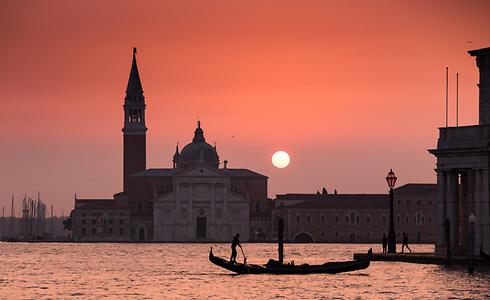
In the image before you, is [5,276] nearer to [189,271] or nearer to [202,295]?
[189,271]

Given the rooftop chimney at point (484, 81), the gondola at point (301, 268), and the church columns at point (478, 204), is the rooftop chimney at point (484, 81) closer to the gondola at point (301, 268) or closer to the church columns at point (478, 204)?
the church columns at point (478, 204)

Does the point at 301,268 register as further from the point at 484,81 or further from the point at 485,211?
the point at 484,81

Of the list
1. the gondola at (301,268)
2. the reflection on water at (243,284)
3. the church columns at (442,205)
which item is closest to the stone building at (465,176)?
the church columns at (442,205)

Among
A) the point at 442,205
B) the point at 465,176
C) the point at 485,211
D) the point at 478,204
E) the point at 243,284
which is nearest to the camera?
the point at 243,284

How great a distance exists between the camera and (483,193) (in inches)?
3034

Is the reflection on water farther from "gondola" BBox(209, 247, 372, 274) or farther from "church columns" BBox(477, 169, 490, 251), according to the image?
"church columns" BBox(477, 169, 490, 251)

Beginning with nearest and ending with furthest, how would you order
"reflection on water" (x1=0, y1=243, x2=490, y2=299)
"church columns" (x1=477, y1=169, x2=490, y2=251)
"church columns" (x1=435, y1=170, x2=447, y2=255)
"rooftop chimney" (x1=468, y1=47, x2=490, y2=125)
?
"reflection on water" (x1=0, y1=243, x2=490, y2=299) → "church columns" (x1=477, y1=169, x2=490, y2=251) → "church columns" (x1=435, y1=170, x2=447, y2=255) → "rooftop chimney" (x1=468, y1=47, x2=490, y2=125)

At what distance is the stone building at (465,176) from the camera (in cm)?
7725

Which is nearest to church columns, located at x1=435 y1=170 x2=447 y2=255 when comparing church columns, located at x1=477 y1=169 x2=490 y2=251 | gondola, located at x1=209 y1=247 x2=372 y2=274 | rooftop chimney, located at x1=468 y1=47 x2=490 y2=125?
church columns, located at x1=477 y1=169 x2=490 y2=251

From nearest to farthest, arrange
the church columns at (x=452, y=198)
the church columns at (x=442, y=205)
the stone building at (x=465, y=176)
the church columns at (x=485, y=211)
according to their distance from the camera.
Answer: the church columns at (x=485, y=211)
the stone building at (x=465, y=176)
the church columns at (x=452, y=198)
the church columns at (x=442, y=205)

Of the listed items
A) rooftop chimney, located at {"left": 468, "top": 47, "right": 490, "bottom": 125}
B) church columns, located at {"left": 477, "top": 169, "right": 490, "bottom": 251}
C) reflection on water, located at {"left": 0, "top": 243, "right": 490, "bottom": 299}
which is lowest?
reflection on water, located at {"left": 0, "top": 243, "right": 490, "bottom": 299}

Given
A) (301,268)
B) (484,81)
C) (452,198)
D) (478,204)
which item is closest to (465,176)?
(452,198)

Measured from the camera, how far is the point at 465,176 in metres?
80.2

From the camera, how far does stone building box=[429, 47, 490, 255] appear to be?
77.2m
